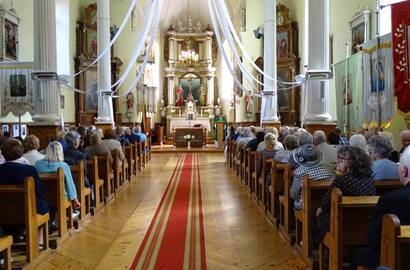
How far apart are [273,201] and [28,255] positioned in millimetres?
3029

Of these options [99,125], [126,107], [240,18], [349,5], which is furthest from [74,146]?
[240,18]

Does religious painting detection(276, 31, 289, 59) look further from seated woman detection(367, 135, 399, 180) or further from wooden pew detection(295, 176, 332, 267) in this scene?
wooden pew detection(295, 176, 332, 267)

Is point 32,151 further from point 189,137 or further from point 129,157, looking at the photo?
point 189,137

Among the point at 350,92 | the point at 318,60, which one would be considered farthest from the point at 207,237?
the point at 350,92

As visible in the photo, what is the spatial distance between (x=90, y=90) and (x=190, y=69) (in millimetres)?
7719

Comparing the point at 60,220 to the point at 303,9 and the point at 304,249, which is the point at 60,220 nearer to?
the point at 304,249

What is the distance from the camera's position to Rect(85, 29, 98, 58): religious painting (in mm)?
19828

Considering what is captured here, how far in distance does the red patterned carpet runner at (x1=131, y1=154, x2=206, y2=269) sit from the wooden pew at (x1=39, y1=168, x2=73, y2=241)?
92cm

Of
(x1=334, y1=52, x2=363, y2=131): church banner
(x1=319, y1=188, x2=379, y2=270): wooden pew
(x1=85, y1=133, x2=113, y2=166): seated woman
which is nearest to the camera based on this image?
(x1=319, y1=188, x2=379, y2=270): wooden pew

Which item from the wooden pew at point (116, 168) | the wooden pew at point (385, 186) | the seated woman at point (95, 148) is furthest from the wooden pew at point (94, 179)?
the wooden pew at point (385, 186)

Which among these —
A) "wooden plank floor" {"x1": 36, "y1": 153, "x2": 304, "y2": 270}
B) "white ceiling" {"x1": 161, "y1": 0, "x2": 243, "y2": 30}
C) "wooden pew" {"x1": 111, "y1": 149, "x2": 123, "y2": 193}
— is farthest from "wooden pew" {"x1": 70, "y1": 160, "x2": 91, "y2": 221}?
"white ceiling" {"x1": 161, "y1": 0, "x2": 243, "y2": 30}

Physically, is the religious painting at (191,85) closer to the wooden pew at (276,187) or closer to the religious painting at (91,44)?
the religious painting at (91,44)

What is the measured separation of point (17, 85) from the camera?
44.2ft

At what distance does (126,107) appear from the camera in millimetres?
21828
